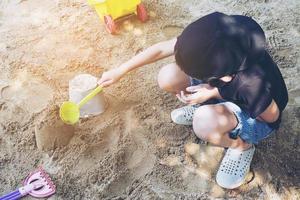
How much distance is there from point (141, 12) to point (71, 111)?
0.75 metres

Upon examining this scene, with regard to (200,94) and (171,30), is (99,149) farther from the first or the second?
(171,30)

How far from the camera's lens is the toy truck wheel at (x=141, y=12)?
227 centimetres

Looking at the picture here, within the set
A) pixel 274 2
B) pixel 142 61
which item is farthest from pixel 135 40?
pixel 274 2

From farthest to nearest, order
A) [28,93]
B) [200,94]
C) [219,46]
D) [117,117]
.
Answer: [28,93]
[117,117]
[200,94]
[219,46]

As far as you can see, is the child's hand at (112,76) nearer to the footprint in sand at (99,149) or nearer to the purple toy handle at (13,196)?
the footprint in sand at (99,149)

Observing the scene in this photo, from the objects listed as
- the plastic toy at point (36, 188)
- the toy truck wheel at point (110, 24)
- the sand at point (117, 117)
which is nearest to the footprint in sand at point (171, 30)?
the sand at point (117, 117)

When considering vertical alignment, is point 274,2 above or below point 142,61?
below

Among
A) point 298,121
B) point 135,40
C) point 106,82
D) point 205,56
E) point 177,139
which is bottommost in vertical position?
point 298,121

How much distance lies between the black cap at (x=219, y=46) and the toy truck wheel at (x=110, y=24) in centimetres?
98

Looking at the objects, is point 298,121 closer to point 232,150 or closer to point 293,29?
point 232,150

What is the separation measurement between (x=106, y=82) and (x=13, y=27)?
2.91ft

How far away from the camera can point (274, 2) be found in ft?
7.82

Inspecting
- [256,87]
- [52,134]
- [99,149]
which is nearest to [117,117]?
[99,149]

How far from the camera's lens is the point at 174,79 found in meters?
1.76
